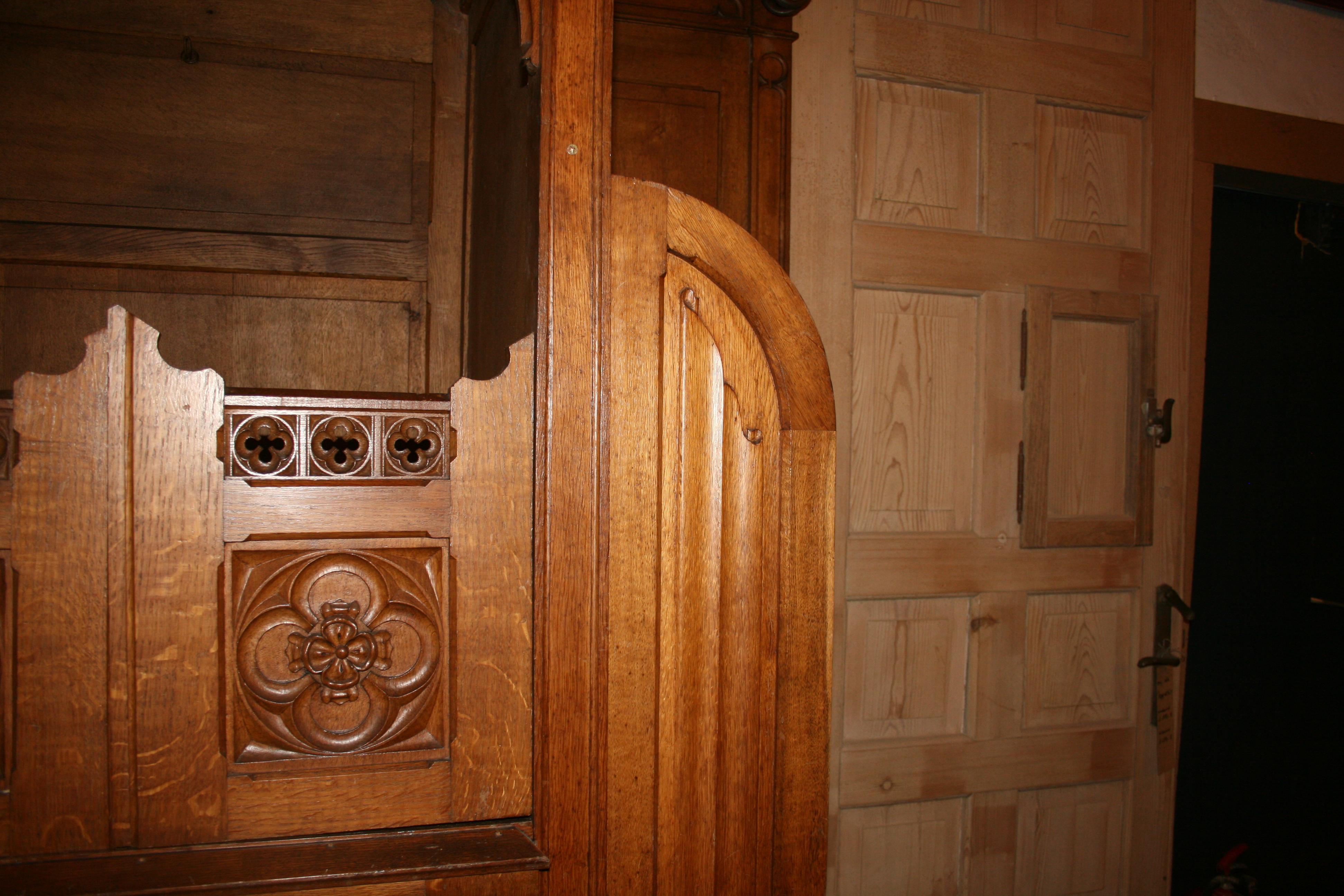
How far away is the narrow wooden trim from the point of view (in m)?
0.92

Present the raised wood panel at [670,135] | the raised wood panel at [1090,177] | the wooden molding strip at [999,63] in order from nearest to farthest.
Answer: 1. the raised wood panel at [670,135]
2. the wooden molding strip at [999,63]
3. the raised wood panel at [1090,177]

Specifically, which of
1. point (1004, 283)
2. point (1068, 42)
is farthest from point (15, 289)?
point (1068, 42)

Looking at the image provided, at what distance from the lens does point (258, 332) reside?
1521 mm

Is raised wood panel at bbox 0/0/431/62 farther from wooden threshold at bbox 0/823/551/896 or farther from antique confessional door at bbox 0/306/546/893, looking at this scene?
wooden threshold at bbox 0/823/551/896

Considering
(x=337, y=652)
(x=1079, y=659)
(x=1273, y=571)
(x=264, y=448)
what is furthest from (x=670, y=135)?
(x=1273, y=571)

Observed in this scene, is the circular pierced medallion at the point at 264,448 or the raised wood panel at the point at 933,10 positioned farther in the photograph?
the raised wood panel at the point at 933,10

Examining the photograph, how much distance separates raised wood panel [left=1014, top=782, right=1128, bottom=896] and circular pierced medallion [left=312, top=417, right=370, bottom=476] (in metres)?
1.67

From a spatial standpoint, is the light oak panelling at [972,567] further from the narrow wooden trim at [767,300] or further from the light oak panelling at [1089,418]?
the narrow wooden trim at [767,300]

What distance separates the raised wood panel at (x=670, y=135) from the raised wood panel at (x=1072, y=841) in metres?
1.53

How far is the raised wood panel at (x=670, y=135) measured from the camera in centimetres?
158

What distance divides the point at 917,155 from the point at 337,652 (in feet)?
4.98

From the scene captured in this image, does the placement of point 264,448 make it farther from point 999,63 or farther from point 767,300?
point 999,63

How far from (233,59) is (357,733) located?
1.28 metres

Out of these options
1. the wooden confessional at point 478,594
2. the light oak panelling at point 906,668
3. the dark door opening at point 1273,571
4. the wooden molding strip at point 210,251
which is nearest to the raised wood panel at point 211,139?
the wooden molding strip at point 210,251
